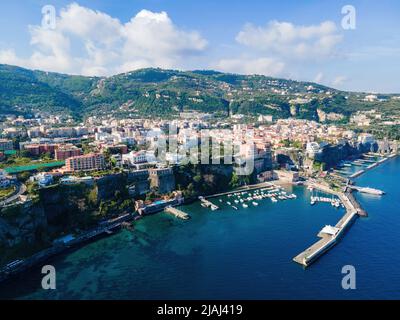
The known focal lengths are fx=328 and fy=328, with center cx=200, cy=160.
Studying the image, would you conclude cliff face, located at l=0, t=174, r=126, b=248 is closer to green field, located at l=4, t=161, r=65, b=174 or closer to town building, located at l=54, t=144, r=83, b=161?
green field, located at l=4, t=161, r=65, b=174

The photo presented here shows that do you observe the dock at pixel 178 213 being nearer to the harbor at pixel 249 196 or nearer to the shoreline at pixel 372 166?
the harbor at pixel 249 196

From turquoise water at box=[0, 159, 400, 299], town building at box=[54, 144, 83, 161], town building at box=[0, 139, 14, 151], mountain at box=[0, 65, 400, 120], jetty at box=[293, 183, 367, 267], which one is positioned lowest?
turquoise water at box=[0, 159, 400, 299]

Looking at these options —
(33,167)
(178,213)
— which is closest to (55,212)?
(33,167)

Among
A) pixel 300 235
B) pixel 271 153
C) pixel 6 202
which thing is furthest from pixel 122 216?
pixel 271 153

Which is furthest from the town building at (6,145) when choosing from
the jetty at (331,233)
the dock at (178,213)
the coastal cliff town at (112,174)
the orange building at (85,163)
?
the jetty at (331,233)

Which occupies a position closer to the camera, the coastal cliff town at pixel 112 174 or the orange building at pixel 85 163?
the coastal cliff town at pixel 112 174

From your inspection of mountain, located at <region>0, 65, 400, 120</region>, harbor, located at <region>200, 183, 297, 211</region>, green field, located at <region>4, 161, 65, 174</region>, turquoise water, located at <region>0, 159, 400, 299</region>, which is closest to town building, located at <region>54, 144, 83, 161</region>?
green field, located at <region>4, 161, 65, 174</region>
